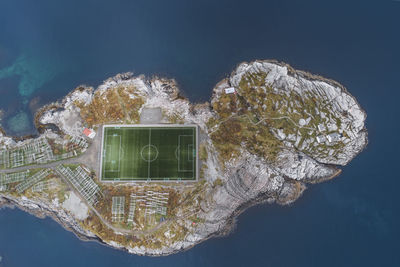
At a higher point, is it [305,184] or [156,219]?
[305,184]

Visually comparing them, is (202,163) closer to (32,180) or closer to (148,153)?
(148,153)

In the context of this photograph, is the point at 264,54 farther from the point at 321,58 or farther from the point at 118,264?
the point at 118,264

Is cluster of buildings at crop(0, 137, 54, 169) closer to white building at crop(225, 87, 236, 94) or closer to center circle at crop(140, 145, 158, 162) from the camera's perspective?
center circle at crop(140, 145, 158, 162)

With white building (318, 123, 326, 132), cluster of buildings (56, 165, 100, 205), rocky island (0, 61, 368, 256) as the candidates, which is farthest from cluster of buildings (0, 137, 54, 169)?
white building (318, 123, 326, 132)

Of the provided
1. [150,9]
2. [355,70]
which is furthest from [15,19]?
[355,70]

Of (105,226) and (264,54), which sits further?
(264,54)

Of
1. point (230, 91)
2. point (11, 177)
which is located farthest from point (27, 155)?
point (230, 91)
